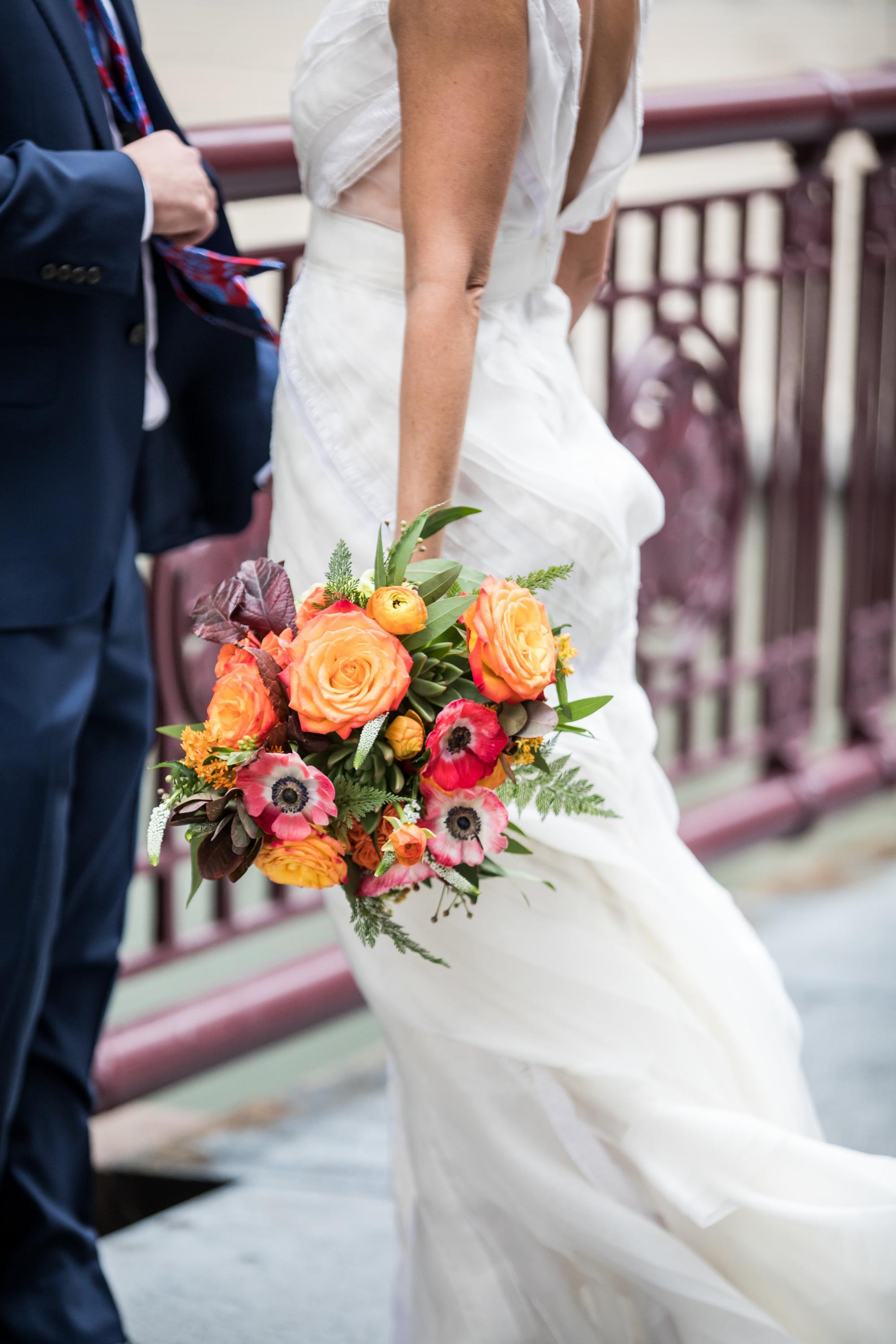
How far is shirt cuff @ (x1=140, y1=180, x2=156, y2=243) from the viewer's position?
5.25 ft

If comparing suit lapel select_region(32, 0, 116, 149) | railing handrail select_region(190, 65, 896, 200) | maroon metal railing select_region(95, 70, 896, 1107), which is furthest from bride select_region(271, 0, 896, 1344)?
maroon metal railing select_region(95, 70, 896, 1107)

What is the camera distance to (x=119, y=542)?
1769 mm

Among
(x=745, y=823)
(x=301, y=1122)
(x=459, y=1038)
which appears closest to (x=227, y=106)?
(x=745, y=823)

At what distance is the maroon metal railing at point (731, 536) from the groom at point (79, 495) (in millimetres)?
554

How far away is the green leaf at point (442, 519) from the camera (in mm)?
1384

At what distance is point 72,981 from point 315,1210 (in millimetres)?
610

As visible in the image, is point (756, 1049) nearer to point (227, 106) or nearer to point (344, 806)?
point (344, 806)

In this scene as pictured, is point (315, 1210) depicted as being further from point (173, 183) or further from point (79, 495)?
point (173, 183)

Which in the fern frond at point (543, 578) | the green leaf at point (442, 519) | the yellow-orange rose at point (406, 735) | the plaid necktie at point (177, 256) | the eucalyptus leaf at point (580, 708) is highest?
the plaid necktie at point (177, 256)

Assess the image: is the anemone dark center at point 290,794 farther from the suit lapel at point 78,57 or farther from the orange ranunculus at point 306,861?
the suit lapel at point 78,57

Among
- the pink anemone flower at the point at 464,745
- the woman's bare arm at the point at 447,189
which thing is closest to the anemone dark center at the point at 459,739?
the pink anemone flower at the point at 464,745

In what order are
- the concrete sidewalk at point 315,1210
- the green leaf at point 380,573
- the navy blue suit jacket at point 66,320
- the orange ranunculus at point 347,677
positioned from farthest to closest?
the concrete sidewalk at point 315,1210
the navy blue suit jacket at point 66,320
the green leaf at point 380,573
the orange ranunculus at point 347,677

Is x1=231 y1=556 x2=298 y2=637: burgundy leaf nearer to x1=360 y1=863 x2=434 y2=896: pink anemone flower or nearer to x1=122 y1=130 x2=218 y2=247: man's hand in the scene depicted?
x1=360 y1=863 x2=434 y2=896: pink anemone flower

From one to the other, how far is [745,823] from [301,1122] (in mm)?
1405
